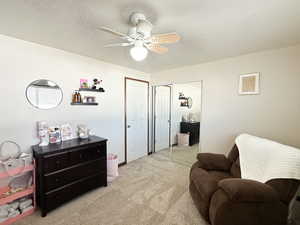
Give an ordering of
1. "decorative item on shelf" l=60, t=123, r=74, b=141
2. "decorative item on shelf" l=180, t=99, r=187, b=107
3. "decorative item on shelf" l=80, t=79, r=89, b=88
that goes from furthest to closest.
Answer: "decorative item on shelf" l=180, t=99, r=187, b=107, "decorative item on shelf" l=80, t=79, r=89, b=88, "decorative item on shelf" l=60, t=123, r=74, b=141

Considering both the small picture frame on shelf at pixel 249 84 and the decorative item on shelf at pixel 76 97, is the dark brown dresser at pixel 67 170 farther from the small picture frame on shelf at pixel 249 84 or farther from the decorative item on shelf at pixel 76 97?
the small picture frame on shelf at pixel 249 84

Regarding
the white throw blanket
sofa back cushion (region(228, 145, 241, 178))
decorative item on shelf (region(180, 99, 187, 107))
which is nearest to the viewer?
the white throw blanket

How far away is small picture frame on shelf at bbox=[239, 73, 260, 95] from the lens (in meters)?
2.29

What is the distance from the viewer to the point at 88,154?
2150mm

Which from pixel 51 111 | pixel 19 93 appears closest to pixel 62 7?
pixel 19 93

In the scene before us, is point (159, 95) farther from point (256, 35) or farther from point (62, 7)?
point (62, 7)

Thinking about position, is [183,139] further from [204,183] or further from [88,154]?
[88,154]

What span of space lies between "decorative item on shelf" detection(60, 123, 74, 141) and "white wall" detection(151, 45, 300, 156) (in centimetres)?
254

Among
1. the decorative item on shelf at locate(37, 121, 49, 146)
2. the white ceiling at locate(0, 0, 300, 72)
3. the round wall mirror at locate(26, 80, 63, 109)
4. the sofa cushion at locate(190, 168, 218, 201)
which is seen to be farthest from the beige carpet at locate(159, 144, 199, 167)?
the round wall mirror at locate(26, 80, 63, 109)

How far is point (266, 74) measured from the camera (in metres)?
2.21

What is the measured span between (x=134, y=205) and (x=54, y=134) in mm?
1572

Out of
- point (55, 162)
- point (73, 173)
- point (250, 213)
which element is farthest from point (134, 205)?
point (250, 213)

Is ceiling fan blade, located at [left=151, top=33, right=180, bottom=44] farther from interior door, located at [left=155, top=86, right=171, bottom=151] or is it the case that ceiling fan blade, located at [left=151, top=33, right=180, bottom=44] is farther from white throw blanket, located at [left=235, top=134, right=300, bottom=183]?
interior door, located at [left=155, top=86, right=171, bottom=151]

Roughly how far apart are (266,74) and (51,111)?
11.4 ft
